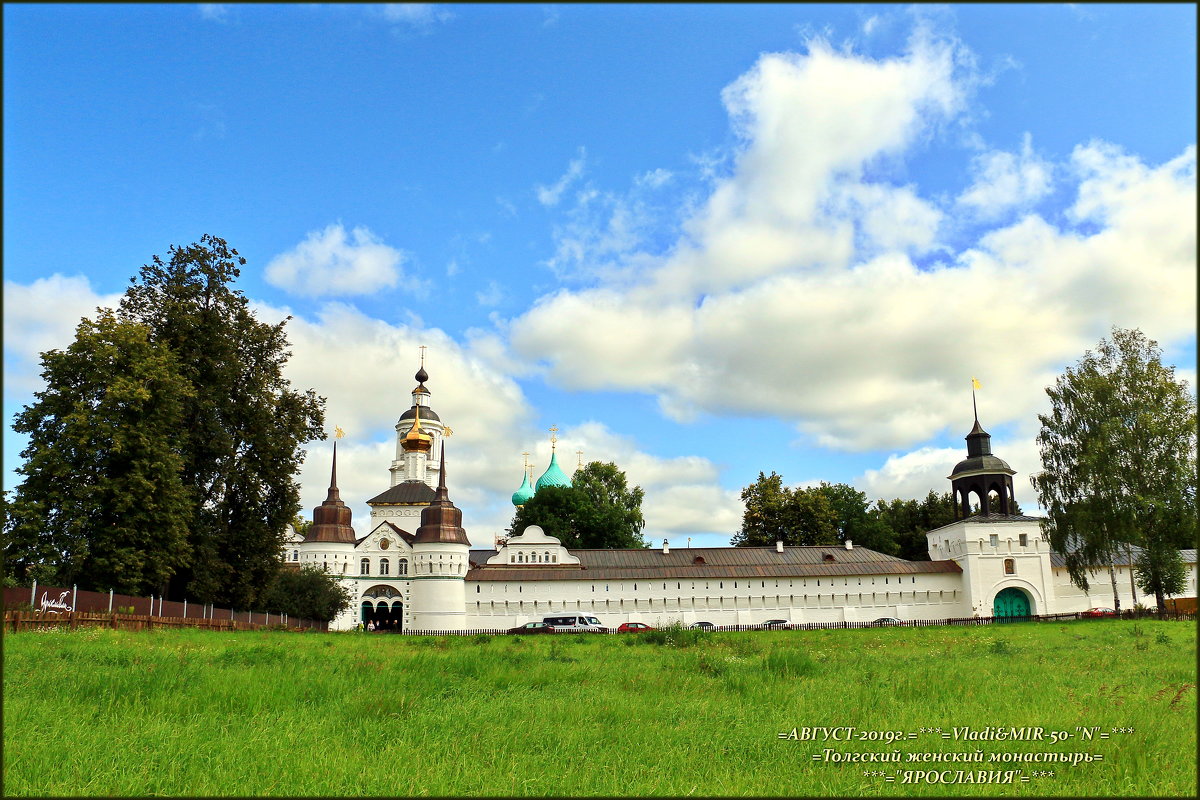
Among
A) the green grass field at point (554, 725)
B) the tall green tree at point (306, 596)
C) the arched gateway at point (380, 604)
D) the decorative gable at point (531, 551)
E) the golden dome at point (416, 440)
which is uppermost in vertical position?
the golden dome at point (416, 440)

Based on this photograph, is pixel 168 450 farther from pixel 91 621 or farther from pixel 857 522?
pixel 857 522

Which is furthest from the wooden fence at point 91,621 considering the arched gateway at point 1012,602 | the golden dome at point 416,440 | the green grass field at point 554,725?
the arched gateway at point 1012,602

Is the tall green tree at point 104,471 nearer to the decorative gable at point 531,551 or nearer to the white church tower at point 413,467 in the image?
the decorative gable at point 531,551

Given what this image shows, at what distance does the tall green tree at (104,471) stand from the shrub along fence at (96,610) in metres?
1.21

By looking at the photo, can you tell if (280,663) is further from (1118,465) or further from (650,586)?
(650,586)

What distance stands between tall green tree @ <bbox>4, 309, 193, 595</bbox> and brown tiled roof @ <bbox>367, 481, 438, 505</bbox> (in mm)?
43372

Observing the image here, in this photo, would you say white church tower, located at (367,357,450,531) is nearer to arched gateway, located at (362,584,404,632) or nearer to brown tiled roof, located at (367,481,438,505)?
brown tiled roof, located at (367,481,438,505)

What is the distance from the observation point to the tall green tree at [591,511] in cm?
7162

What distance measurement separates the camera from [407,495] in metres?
75.5

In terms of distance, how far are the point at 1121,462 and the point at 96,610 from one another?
4455 cm

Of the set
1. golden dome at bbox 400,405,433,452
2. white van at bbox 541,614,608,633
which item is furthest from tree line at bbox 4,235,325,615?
golden dome at bbox 400,405,433,452

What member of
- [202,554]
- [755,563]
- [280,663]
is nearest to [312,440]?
[202,554]

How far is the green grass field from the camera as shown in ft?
25.4

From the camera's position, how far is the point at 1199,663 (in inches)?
114
